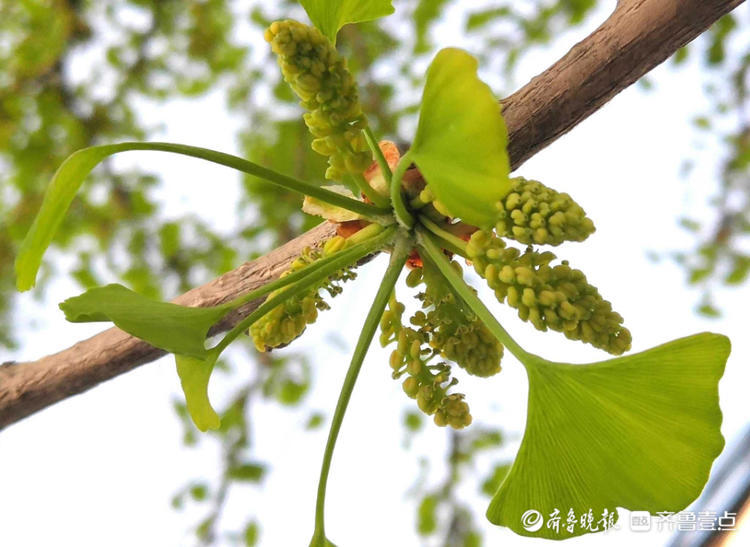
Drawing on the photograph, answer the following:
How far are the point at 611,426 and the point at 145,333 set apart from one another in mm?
240

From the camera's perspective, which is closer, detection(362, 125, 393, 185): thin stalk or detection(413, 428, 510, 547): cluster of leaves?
detection(362, 125, 393, 185): thin stalk

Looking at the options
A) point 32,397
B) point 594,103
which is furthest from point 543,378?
point 32,397

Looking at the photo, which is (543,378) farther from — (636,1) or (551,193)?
(636,1)

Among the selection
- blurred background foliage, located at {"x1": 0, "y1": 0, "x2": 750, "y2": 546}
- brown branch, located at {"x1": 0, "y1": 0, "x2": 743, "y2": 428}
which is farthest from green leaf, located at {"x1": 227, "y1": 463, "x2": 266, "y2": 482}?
brown branch, located at {"x1": 0, "y1": 0, "x2": 743, "y2": 428}

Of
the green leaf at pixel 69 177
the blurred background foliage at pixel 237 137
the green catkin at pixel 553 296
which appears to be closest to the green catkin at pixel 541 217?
the green catkin at pixel 553 296

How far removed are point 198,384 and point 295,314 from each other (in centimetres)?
7

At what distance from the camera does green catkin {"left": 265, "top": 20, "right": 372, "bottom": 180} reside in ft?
1.16

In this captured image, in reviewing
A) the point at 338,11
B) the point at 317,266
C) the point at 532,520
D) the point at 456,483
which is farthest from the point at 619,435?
the point at 456,483

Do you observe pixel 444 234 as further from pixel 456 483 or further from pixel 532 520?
pixel 456 483

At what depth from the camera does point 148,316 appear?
0.38 metres

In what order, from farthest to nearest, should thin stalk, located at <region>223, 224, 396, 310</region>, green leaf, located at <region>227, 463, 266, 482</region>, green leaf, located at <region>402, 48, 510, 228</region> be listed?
green leaf, located at <region>227, 463, 266, 482</region> → thin stalk, located at <region>223, 224, 396, 310</region> → green leaf, located at <region>402, 48, 510, 228</region>

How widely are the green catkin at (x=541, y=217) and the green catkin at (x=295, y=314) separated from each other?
0.44 feet

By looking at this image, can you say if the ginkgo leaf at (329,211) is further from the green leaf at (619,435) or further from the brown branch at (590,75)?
the green leaf at (619,435)

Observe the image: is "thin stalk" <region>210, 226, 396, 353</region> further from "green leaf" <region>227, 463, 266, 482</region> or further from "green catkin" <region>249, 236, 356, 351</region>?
"green leaf" <region>227, 463, 266, 482</region>
